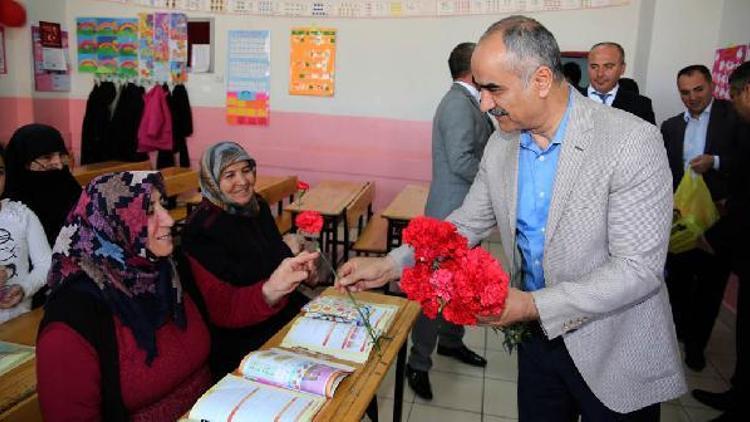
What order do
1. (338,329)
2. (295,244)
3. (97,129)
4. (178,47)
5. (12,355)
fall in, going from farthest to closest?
(97,129) < (178,47) < (295,244) < (338,329) < (12,355)

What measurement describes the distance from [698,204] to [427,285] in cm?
261

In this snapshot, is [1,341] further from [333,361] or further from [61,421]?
[333,361]

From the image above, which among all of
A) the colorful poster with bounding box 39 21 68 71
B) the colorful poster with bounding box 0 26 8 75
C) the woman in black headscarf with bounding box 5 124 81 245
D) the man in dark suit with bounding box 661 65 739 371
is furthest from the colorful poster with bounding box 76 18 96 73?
the man in dark suit with bounding box 661 65 739 371

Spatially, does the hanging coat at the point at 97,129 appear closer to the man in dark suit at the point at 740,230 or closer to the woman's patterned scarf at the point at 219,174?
the woman's patterned scarf at the point at 219,174

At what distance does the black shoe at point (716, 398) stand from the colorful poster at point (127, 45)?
21.0 ft

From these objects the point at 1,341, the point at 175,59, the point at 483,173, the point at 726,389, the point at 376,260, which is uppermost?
the point at 175,59

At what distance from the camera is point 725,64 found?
13.3ft

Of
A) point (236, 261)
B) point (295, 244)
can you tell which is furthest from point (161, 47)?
point (236, 261)

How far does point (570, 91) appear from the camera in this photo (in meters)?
1.34

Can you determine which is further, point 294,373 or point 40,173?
point 40,173

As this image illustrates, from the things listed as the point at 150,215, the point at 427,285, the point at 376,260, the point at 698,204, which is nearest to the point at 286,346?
the point at 376,260

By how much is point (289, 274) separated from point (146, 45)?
5582 millimetres

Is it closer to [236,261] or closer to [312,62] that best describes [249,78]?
[312,62]

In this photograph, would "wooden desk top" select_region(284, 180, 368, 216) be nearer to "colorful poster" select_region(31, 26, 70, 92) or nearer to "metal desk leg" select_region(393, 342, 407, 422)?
"metal desk leg" select_region(393, 342, 407, 422)
